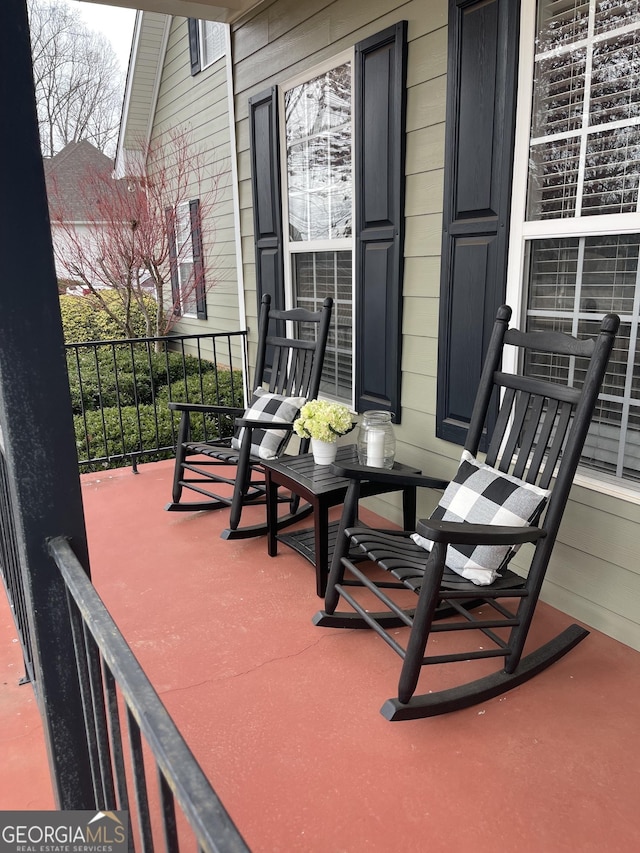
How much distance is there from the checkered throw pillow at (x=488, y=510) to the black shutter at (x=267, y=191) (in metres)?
2.46

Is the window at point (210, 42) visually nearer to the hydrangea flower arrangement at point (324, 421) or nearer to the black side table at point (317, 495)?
the hydrangea flower arrangement at point (324, 421)

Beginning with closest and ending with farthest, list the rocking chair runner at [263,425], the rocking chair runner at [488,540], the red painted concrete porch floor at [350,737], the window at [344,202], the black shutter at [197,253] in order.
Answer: the red painted concrete porch floor at [350,737]
the rocking chair runner at [488,540]
the window at [344,202]
the rocking chair runner at [263,425]
the black shutter at [197,253]

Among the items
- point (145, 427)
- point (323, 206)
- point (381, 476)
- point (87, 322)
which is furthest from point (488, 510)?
point (87, 322)

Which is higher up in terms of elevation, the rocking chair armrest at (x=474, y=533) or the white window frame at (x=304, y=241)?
the white window frame at (x=304, y=241)

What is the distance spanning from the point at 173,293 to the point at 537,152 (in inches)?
237

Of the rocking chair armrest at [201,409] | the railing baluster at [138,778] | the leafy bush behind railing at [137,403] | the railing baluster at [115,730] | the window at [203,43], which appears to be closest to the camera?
the railing baluster at [138,778]

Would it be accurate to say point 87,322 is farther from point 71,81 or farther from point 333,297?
point 333,297

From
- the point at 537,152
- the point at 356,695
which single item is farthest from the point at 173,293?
the point at 356,695

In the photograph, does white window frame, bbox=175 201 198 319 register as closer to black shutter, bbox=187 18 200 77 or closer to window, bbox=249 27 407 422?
black shutter, bbox=187 18 200 77

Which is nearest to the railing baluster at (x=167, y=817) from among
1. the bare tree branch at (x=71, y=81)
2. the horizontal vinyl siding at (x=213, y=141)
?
the horizontal vinyl siding at (x=213, y=141)

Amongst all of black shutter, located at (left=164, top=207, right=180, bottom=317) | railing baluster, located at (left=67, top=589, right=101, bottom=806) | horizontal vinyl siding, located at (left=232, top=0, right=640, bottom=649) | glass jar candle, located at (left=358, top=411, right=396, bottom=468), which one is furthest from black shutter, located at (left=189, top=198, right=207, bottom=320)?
railing baluster, located at (left=67, top=589, right=101, bottom=806)

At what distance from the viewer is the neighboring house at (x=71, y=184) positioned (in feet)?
24.5

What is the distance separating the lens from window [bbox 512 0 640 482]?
83.2 inches

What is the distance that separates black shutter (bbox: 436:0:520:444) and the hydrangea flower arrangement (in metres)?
0.52
